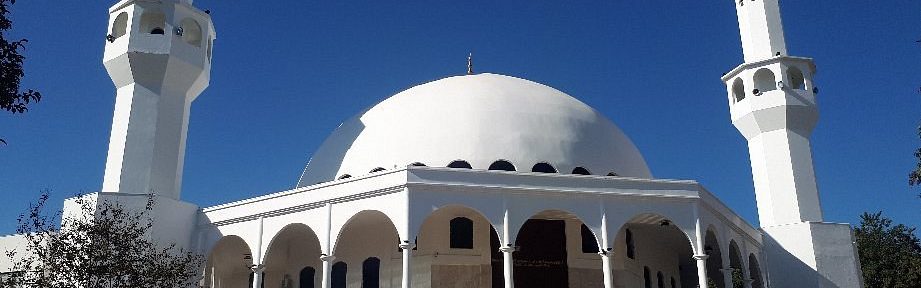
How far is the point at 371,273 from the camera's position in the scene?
76.6 ft

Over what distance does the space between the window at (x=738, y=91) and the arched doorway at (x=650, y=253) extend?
5953 mm

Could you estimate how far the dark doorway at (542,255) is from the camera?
73.7ft

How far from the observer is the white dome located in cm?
2439

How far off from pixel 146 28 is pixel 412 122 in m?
8.67

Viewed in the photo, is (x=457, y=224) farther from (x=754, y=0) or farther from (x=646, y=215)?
(x=754, y=0)

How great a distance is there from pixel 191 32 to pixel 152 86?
3.01 m

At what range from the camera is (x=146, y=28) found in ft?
84.3

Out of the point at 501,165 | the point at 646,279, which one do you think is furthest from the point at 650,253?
the point at 501,165

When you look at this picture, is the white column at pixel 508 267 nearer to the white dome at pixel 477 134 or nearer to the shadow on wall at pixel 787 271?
the white dome at pixel 477 134

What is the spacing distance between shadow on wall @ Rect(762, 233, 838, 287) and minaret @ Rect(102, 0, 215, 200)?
18.1m

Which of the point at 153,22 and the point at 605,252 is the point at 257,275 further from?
the point at 153,22

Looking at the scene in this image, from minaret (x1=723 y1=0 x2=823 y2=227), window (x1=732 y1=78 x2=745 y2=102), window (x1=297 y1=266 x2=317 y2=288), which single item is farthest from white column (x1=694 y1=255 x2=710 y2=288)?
window (x1=297 y1=266 x2=317 y2=288)

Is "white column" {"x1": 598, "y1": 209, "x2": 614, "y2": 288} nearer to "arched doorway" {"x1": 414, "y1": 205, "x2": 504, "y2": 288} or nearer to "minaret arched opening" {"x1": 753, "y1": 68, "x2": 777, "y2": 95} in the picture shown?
"arched doorway" {"x1": 414, "y1": 205, "x2": 504, "y2": 288}

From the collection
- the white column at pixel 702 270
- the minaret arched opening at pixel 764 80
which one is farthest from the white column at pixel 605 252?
the minaret arched opening at pixel 764 80
